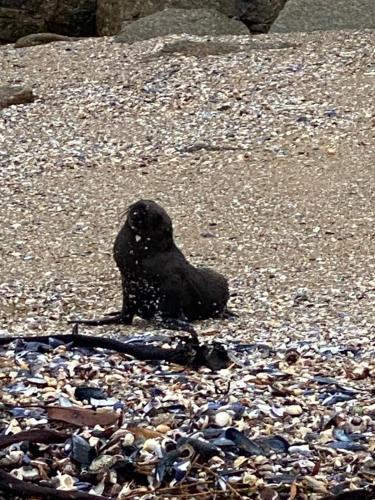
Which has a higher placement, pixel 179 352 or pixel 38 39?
pixel 38 39

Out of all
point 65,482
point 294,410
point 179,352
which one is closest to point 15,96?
point 179,352

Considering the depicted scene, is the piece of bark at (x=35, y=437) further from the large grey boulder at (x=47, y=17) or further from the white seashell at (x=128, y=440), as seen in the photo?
the large grey boulder at (x=47, y=17)

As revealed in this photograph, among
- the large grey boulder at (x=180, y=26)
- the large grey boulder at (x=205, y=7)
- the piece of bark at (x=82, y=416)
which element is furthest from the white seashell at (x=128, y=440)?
the large grey boulder at (x=205, y=7)

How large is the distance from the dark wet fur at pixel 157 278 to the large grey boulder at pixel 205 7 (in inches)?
355

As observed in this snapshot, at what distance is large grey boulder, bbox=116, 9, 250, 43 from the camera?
47.3 feet

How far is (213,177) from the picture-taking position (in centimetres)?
1024

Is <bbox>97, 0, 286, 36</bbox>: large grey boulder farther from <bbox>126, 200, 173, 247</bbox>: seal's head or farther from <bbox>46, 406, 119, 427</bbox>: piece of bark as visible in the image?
<bbox>46, 406, 119, 427</bbox>: piece of bark

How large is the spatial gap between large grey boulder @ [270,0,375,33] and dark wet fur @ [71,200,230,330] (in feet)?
24.9

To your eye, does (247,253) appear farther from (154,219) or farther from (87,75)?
(87,75)

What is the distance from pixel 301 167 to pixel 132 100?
2.50 m

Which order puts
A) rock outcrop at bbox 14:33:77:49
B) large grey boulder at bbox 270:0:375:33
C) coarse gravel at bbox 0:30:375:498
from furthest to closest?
1. rock outcrop at bbox 14:33:77:49
2. large grey boulder at bbox 270:0:375:33
3. coarse gravel at bbox 0:30:375:498

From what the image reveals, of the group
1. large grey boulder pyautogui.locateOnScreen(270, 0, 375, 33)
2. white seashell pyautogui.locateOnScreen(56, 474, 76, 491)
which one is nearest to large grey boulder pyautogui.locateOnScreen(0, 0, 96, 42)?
large grey boulder pyautogui.locateOnScreen(270, 0, 375, 33)

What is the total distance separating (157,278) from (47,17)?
34.0 feet

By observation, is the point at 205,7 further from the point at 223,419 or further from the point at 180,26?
the point at 223,419
